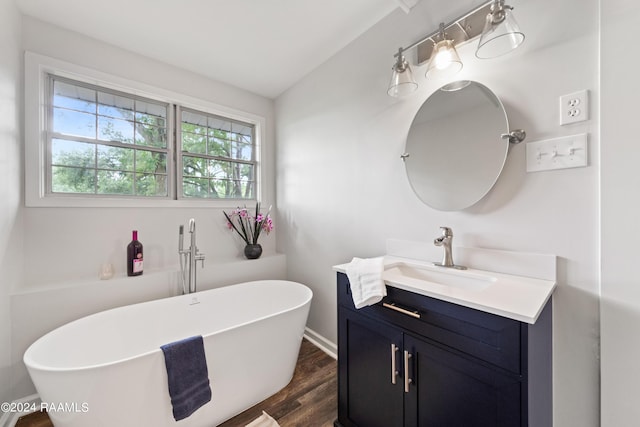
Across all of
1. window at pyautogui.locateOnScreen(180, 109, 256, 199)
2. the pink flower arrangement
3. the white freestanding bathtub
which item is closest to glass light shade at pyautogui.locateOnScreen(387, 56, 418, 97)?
the white freestanding bathtub

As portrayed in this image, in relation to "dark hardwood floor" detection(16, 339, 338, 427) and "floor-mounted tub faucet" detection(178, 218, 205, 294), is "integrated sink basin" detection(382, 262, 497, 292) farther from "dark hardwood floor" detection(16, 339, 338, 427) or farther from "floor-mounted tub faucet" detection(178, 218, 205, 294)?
"floor-mounted tub faucet" detection(178, 218, 205, 294)

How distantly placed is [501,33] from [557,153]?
58 cm

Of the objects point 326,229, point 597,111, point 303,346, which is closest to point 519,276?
point 597,111

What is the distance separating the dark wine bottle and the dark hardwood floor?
0.94 m

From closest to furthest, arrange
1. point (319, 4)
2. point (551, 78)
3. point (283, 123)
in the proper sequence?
point (551, 78)
point (319, 4)
point (283, 123)

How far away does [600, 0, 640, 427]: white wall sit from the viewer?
89 cm

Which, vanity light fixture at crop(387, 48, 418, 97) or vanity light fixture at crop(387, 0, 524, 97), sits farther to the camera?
vanity light fixture at crop(387, 48, 418, 97)

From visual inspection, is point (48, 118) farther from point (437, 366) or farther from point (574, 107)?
point (574, 107)

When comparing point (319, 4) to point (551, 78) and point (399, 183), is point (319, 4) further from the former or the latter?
point (551, 78)

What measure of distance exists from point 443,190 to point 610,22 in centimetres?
86

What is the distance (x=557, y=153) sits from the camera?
1.06 m

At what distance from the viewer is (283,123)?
279cm

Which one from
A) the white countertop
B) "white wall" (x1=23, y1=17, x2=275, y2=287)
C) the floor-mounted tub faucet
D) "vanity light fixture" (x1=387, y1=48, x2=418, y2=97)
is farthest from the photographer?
the floor-mounted tub faucet

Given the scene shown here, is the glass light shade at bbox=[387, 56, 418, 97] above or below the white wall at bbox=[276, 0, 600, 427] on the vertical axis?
above
